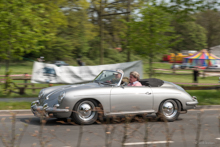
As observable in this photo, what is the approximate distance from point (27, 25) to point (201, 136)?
9044 millimetres

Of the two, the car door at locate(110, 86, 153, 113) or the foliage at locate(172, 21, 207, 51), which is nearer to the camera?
the car door at locate(110, 86, 153, 113)

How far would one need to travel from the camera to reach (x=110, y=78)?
321 inches

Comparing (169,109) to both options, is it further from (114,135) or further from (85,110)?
(114,135)

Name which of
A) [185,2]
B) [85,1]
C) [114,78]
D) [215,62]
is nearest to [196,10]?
[185,2]

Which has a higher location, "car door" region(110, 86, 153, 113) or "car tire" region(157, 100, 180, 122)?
"car door" region(110, 86, 153, 113)

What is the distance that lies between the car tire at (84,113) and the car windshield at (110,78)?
3.13ft

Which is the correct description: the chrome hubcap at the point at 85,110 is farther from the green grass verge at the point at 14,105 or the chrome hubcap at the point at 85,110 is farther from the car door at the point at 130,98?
the green grass verge at the point at 14,105

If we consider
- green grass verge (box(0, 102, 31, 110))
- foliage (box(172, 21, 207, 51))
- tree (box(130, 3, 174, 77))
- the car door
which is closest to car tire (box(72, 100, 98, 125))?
the car door

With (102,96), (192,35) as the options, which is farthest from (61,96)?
(192,35)

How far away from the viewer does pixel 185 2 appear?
13.1 m

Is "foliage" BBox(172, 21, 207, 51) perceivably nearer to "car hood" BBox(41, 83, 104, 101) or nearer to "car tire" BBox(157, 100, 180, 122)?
"car tire" BBox(157, 100, 180, 122)

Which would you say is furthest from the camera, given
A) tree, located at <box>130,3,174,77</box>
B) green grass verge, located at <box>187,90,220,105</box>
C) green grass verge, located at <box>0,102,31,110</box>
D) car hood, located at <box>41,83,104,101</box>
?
tree, located at <box>130,3,174,77</box>

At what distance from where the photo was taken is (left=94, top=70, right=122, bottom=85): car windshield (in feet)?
26.2

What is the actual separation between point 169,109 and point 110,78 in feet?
5.96
